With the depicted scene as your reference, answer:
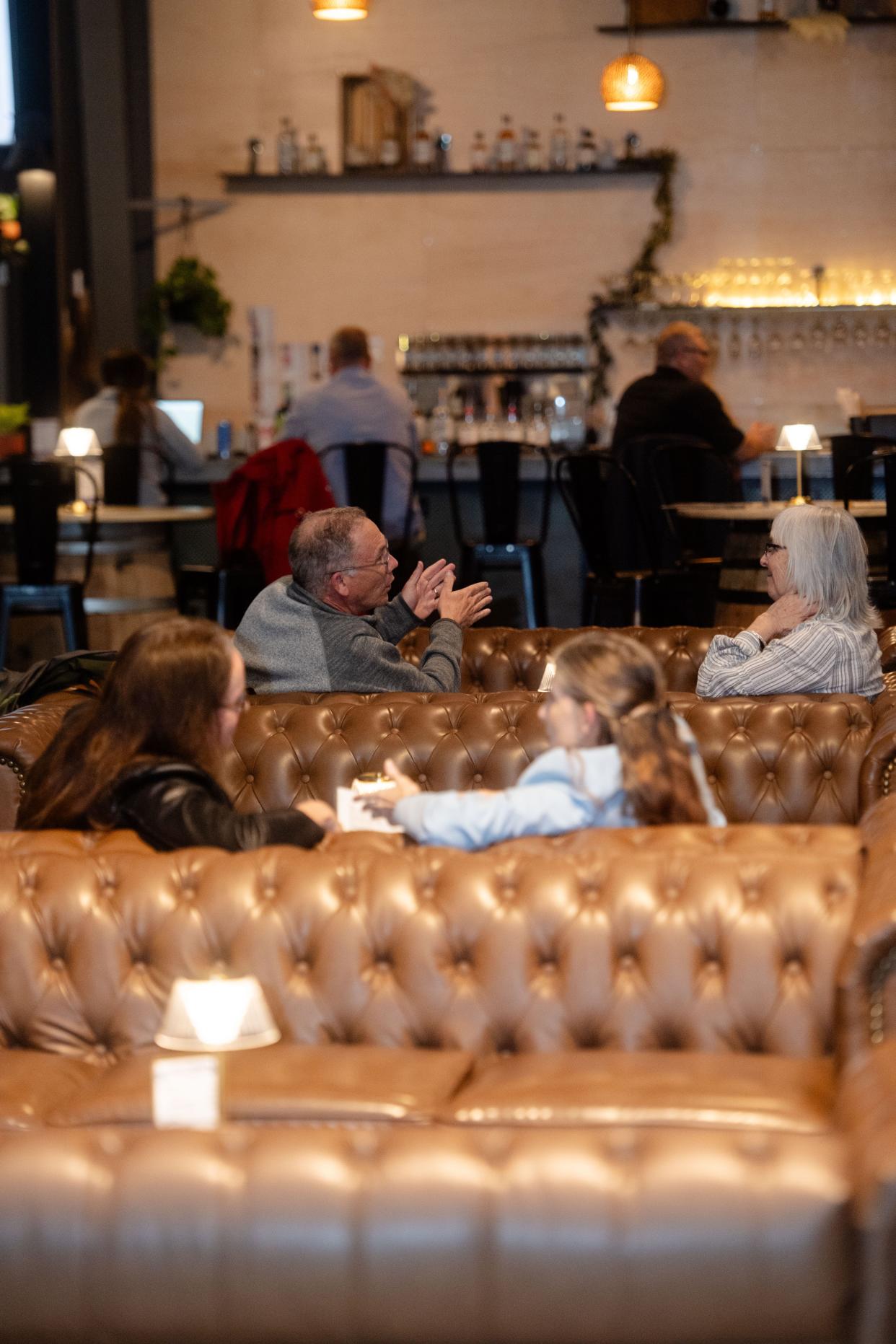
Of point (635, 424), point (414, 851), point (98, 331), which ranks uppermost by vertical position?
point (98, 331)

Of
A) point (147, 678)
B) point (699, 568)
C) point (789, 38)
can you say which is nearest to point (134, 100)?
point (789, 38)

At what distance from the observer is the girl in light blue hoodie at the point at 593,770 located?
2492 millimetres

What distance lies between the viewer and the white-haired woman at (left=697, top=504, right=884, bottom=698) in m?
3.65

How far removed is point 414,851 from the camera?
2438 mm

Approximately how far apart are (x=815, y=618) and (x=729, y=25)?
6.26m

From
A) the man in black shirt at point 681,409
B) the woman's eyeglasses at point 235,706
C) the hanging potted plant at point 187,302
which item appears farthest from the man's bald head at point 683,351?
the woman's eyeglasses at point 235,706

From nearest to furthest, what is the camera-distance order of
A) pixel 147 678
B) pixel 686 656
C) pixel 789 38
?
pixel 147 678 → pixel 686 656 → pixel 789 38

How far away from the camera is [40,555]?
5.93m

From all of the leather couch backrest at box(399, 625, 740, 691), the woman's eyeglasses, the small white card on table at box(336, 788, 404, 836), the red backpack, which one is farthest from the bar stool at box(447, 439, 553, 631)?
the woman's eyeglasses

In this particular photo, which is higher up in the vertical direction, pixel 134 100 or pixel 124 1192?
pixel 134 100

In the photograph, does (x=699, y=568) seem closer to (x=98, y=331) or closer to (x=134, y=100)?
(x=98, y=331)

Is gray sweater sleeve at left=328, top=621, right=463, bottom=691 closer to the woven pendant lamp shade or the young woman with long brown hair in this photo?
the young woman with long brown hair

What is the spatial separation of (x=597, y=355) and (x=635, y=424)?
7.35 ft

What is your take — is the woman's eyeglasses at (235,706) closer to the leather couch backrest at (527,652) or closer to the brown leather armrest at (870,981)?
the brown leather armrest at (870,981)
